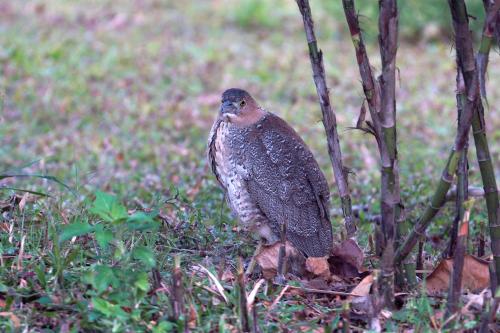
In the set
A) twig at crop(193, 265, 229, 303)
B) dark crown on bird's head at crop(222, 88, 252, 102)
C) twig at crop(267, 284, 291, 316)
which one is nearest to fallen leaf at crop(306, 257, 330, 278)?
twig at crop(267, 284, 291, 316)

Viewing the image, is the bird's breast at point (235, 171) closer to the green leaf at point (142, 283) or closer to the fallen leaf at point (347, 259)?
the fallen leaf at point (347, 259)

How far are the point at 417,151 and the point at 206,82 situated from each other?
304 centimetres

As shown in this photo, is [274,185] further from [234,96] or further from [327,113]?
[234,96]

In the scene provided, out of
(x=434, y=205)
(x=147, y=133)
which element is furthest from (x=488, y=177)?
(x=147, y=133)

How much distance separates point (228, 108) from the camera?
499cm

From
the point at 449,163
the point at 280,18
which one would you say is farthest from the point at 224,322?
the point at 280,18

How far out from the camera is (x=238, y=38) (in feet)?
39.3

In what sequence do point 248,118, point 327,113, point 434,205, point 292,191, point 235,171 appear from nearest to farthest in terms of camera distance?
point 434,205 → point 327,113 → point 292,191 → point 235,171 → point 248,118

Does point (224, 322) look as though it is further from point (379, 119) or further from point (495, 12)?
point (495, 12)

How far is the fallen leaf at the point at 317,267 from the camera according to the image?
4.06 metres

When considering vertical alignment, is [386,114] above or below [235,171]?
above

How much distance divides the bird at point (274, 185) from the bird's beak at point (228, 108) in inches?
4.5

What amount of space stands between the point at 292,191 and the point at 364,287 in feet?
2.92

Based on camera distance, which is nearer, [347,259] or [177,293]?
[177,293]
